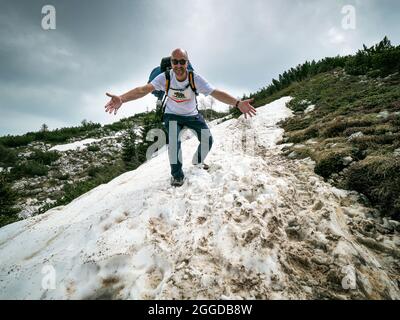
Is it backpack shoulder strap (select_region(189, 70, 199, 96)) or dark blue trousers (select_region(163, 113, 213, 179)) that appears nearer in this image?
backpack shoulder strap (select_region(189, 70, 199, 96))

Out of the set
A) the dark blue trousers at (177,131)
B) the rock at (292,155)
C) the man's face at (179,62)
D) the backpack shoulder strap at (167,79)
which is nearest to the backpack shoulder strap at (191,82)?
the man's face at (179,62)

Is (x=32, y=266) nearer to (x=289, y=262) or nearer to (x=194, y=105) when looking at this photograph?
(x=289, y=262)

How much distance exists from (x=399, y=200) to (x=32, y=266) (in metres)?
4.57

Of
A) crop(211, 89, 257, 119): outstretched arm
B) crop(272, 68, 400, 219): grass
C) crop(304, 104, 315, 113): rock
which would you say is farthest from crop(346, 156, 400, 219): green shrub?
crop(304, 104, 315, 113): rock

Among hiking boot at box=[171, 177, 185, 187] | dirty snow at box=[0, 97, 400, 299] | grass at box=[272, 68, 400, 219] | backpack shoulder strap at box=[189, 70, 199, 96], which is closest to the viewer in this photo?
dirty snow at box=[0, 97, 400, 299]

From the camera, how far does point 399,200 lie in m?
3.02

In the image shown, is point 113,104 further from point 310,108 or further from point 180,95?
point 310,108

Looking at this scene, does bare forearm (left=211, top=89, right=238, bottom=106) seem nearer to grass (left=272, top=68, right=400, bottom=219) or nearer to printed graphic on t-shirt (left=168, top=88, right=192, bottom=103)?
printed graphic on t-shirt (left=168, top=88, right=192, bottom=103)

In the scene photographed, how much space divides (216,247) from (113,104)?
2.58 meters

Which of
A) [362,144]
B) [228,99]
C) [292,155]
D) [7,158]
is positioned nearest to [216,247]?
[228,99]

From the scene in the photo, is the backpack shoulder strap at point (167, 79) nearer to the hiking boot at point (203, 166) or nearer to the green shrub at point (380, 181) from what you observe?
the hiking boot at point (203, 166)

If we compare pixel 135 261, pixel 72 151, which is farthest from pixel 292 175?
pixel 72 151

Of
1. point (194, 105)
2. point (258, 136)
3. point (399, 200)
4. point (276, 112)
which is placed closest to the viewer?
point (399, 200)

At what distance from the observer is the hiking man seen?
385 cm
